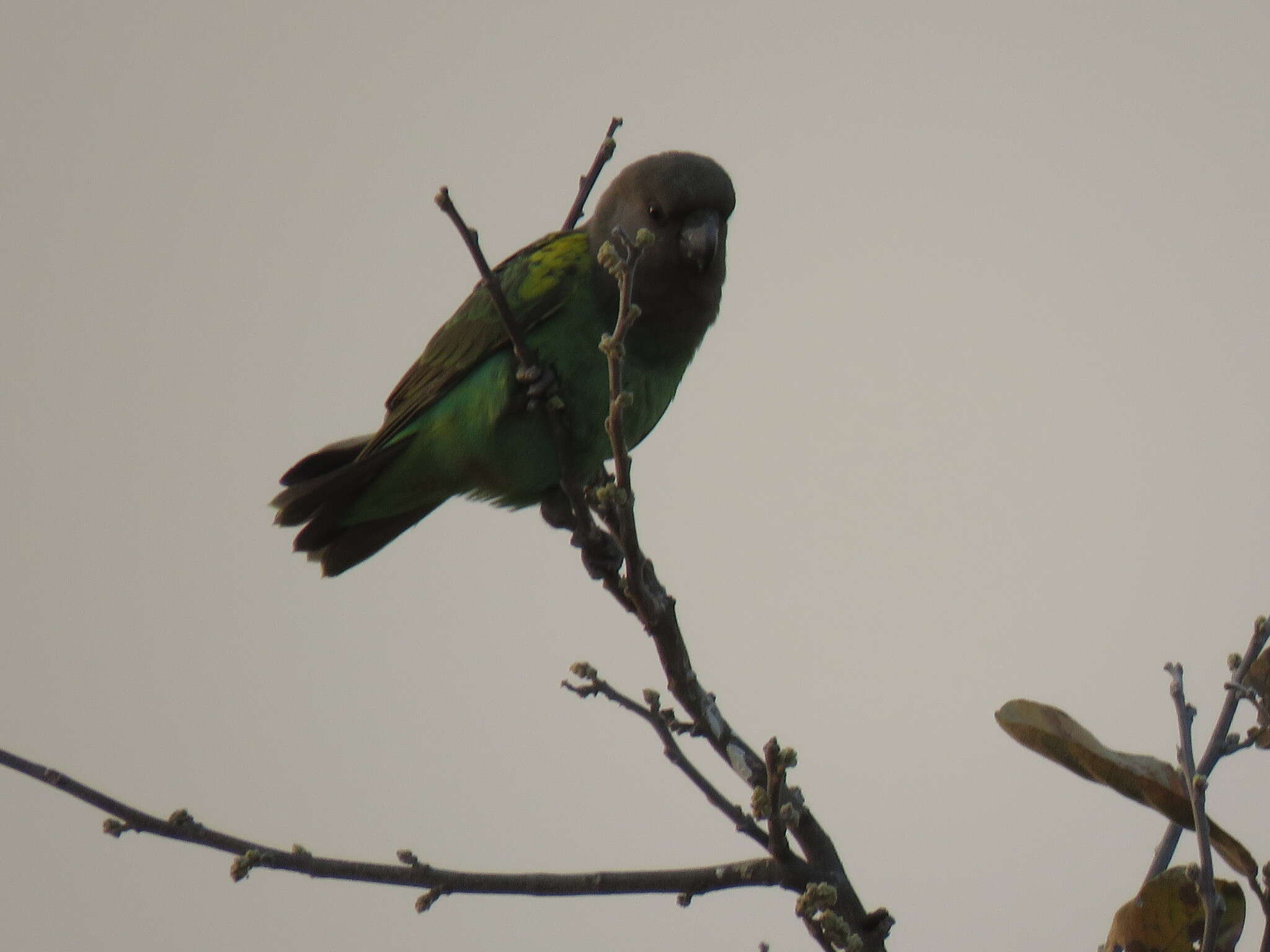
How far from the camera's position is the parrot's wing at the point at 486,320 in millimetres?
4945

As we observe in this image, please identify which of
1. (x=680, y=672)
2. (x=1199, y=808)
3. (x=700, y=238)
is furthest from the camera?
(x=700, y=238)

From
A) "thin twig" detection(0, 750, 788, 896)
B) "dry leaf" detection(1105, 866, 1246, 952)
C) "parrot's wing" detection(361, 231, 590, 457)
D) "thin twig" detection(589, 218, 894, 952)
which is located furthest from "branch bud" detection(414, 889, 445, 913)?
"parrot's wing" detection(361, 231, 590, 457)

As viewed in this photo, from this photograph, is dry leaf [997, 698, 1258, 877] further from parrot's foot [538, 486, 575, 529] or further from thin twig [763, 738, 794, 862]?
parrot's foot [538, 486, 575, 529]

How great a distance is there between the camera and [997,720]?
9.58 ft

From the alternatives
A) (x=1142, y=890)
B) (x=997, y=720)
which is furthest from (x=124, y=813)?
(x=1142, y=890)

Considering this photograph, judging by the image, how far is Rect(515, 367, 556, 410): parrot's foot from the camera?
3922 millimetres

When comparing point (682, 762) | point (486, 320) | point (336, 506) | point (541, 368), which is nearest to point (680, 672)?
point (682, 762)

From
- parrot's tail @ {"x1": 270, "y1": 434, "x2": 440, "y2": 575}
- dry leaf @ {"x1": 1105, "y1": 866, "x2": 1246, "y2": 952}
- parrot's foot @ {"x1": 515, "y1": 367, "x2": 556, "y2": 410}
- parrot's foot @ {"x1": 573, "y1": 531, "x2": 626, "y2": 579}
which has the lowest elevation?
dry leaf @ {"x1": 1105, "y1": 866, "x2": 1246, "y2": 952}

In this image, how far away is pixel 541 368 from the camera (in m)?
4.59

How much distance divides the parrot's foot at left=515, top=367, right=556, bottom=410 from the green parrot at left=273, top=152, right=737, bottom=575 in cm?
3

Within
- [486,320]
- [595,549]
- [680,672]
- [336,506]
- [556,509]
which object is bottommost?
[680,672]

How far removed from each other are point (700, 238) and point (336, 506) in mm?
1874

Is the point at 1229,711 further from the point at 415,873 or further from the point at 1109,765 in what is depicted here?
the point at 415,873

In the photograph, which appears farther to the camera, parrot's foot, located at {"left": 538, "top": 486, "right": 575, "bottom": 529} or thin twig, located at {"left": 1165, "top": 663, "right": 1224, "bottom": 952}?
parrot's foot, located at {"left": 538, "top": 486, "right": 575, "bottom": 529}
